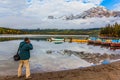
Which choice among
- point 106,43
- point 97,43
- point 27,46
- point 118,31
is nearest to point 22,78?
point 27,46

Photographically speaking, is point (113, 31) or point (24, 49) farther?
point (113, 31)

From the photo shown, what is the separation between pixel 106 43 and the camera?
3627 inches

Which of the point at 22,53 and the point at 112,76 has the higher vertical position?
the point at 22,53

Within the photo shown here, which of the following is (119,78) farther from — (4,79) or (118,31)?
(118,31)

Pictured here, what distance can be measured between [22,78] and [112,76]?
6409mm

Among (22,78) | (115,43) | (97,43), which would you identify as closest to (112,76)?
(22,78)

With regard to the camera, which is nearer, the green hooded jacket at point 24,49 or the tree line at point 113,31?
the green hooded jacket at point 24,49

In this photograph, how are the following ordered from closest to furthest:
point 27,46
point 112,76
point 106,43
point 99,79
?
point 27,46 < point 99,79 < point 112,76 < point 106,43

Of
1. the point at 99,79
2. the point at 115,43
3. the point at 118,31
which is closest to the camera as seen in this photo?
the point at 99,79

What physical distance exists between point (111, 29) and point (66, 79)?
15827 cm

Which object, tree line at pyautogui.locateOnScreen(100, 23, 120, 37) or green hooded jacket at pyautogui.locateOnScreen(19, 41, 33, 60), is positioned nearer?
green hooded jacket at pyautogui.locateOnScreen(19, 41, 33, 60)

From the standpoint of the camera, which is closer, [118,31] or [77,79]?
[77,79]

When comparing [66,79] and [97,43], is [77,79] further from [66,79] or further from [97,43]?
[97,43]

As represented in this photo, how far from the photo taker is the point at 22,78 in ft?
50.8
